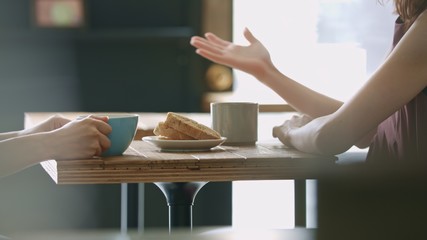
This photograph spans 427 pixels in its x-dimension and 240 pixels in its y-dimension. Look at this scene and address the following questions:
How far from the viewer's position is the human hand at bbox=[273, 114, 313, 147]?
1548 mm

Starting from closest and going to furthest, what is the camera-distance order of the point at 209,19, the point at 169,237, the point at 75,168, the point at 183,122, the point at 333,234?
the point at 169,237 → the point at 333,234 → the point at 75,168 → the point at 183,122 → the point at 209,19

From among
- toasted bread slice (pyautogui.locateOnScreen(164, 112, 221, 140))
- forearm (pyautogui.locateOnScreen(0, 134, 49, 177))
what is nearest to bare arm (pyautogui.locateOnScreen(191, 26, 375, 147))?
toasted bread slice (pyautogui.locateOnScreen(164, 112, 221, 140))

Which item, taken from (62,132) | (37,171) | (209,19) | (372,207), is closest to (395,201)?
(372,207)

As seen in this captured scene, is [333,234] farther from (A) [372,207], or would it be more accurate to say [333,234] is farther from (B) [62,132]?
(B) [62,132]

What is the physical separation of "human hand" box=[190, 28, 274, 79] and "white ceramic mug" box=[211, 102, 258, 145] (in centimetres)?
11

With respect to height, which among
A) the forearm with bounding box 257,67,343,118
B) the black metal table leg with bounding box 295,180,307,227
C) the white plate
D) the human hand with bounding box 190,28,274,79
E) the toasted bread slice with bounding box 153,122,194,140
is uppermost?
the human hand with bounding box 190,28,274,79

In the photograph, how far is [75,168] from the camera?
127 centimetres

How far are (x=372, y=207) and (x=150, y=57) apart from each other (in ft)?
8.71

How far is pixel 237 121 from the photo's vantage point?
160 cm

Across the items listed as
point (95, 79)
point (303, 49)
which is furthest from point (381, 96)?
point (95, 79)

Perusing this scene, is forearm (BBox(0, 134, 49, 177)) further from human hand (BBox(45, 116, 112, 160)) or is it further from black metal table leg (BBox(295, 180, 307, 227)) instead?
black metal table leg (BBox(295, 180, 307, 227))

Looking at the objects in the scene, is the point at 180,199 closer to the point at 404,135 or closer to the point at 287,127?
the point at 287,127

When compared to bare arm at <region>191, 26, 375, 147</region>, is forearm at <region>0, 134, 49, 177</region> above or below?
below

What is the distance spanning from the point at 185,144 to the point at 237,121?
0.57 ft
